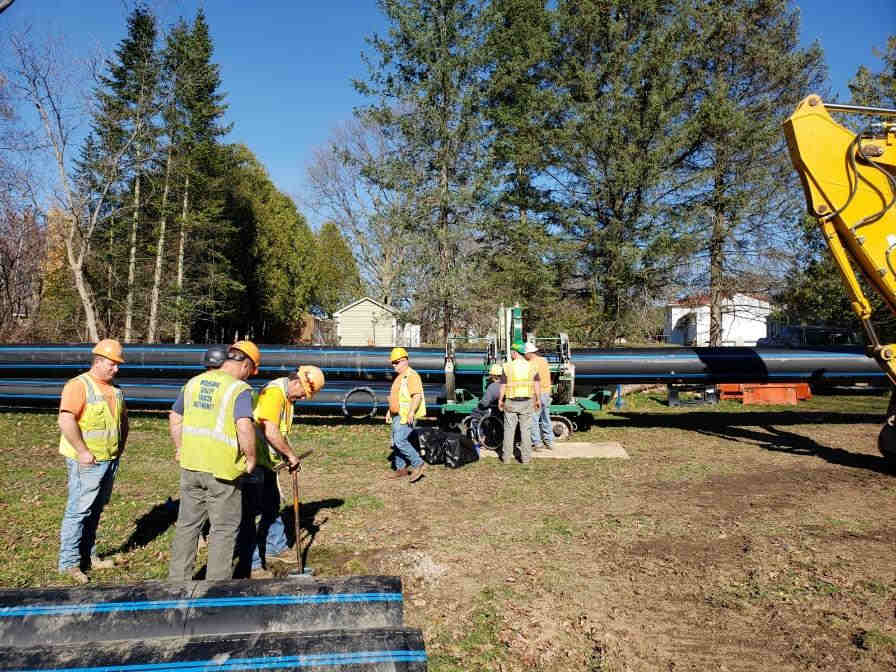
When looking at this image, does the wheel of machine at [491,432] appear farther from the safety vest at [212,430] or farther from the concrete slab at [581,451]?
the safety vest at [212,430]

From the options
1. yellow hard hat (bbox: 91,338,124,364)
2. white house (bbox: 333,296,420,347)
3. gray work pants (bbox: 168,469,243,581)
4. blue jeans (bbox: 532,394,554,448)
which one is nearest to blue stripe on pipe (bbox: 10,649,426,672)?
gray work pants (bbox: 168,469,243,581)

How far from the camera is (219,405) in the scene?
4.23 meters

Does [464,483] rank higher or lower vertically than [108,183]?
lower

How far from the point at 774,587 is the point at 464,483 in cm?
431

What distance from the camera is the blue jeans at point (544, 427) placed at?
35.4 ft

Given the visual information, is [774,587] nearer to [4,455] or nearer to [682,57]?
[4,455]

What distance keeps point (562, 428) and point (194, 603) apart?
9532mm

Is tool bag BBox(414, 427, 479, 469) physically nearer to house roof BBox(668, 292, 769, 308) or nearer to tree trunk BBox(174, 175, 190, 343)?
house roof BBox(668, 292, 769, 308)

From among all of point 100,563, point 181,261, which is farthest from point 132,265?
point 100,563

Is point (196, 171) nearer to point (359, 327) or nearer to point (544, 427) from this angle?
point (359, 327)

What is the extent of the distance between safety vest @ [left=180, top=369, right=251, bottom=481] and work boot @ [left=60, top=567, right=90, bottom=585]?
5.92 ft

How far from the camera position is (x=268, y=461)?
5199mm

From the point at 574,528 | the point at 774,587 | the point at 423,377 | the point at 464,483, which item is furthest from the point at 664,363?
the point at 774,587

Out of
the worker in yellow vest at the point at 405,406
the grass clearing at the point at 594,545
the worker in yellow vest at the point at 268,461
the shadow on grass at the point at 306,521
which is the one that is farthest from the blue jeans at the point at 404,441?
the worker in yellow vest at the point at 268,461
